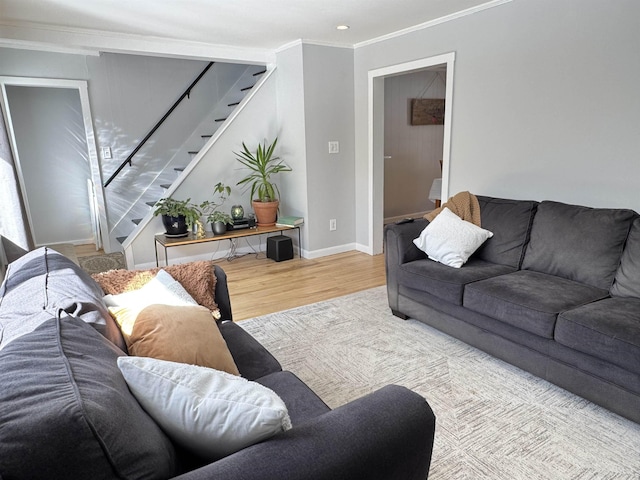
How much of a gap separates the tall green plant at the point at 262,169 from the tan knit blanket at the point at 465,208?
6.87ft

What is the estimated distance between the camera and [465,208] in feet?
10.7

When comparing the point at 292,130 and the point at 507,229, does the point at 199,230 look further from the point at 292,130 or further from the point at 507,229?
the point at 507,229

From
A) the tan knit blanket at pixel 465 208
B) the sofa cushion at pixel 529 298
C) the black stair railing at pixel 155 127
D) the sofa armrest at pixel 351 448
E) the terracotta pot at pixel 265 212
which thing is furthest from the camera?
the black stair railing at pixel 155 127

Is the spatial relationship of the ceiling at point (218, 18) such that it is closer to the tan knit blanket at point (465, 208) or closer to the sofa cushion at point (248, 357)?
the tan knit blanket at point (465, 208)

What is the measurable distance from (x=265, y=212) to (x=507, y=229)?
262 centimetres

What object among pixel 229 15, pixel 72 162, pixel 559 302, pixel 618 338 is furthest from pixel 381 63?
pixel 72 162

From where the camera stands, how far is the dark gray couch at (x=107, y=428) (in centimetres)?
74

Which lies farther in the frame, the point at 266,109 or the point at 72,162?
the point at 72,162

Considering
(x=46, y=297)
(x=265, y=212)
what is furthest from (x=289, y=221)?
(x=46, y=297)

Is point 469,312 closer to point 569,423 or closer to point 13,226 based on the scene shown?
point 569,423

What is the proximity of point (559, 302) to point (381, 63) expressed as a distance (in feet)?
10.2

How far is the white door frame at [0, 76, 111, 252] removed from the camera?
4.64 m

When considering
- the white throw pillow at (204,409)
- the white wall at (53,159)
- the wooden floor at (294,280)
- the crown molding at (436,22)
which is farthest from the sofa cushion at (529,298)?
the white wall at (53,159)

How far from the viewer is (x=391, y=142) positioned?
6453 mm
